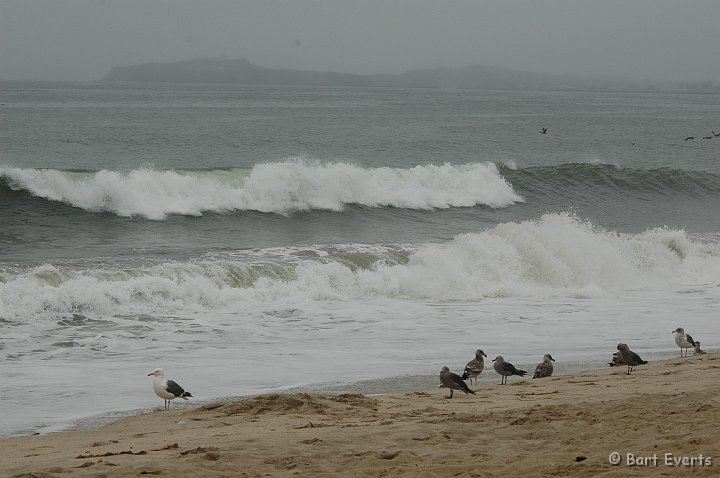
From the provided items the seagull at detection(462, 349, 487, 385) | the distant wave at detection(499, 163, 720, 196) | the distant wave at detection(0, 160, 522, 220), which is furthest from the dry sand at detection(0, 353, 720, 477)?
the distant wave at detection(499, 163, 720, 196)

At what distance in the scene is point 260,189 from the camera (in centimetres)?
2944

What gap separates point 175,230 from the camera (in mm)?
24438

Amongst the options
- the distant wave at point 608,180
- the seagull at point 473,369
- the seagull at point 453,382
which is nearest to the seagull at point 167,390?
the seagull at point 453,382

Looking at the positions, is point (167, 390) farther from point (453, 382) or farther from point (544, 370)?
point (544, 370)

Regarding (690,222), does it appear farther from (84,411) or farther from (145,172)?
(84,411)

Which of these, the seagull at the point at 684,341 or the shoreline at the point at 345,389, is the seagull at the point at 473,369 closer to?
the shoreline at the point at 345,389

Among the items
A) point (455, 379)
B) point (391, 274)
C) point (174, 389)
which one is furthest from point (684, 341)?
point (391, 274)

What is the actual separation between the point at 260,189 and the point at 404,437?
22.4m

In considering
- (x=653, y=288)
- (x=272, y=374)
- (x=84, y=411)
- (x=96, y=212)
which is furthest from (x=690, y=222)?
(x=84, y=411)

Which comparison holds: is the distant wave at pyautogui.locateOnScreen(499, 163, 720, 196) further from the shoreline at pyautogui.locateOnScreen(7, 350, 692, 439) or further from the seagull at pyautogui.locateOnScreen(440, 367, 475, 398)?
the seagull at pyautogui.locateOnScreen(440, 367, 475, 398)

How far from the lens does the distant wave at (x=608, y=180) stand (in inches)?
1465

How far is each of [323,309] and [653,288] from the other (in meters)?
7.76

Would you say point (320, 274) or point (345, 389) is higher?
point (320, 274)

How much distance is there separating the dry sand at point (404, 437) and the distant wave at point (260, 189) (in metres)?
18.0
